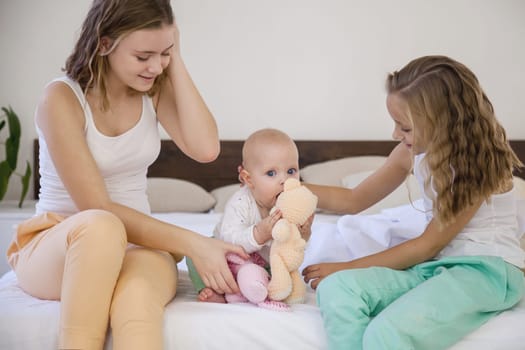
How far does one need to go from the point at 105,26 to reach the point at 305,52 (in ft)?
7.67

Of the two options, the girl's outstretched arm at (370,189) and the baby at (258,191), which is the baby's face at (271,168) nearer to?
the baby at (258,191)

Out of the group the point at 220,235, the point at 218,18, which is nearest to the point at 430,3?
the point at 218,18

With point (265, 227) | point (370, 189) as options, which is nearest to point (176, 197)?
point (370, 189)

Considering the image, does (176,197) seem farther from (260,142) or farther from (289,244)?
(289,244)

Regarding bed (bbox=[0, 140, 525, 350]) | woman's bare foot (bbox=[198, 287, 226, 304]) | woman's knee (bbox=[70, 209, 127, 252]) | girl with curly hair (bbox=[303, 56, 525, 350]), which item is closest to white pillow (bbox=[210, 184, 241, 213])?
bed (bbox=[0, 140, 525, 350])

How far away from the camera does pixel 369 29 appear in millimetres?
3895

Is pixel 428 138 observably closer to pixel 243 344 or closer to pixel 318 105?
pixel 243 344

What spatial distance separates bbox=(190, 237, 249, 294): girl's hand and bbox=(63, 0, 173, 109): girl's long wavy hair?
1.52ft

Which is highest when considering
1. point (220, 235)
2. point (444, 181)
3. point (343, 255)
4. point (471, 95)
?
point (471, 95)


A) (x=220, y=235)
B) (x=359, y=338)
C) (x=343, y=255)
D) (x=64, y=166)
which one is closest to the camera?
(x=359, y=338)

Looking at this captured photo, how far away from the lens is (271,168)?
171 cm

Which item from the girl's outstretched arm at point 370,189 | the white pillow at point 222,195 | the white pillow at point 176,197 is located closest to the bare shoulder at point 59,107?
the girl's outstretched arm at point 370,189

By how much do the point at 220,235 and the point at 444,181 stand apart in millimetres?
569

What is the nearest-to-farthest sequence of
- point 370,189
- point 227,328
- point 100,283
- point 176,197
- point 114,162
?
1. point 100,283
2. point 227,328
3. point 114,162
4. point 370,189
5. point 176,197
